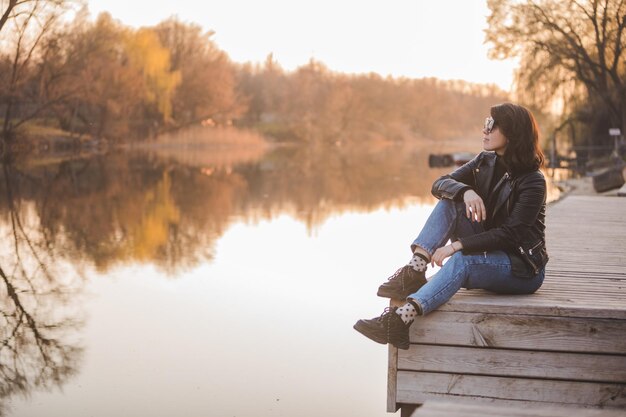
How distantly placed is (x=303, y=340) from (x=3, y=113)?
40125mm

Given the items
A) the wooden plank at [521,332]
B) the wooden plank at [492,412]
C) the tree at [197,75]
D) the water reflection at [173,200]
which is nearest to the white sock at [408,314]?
the wooden plank at [521,332]

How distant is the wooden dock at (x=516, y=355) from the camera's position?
13.9ft

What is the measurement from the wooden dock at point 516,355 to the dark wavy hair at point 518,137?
28.8 inches

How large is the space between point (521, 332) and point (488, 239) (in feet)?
1.70

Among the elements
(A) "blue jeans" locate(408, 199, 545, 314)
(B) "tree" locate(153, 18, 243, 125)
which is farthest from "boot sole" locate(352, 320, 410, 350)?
(B) "tree" locate(153, 18, 243, 125)

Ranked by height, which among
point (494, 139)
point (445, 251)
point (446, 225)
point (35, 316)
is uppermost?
point (494, 139)

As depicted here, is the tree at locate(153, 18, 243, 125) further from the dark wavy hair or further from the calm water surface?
the dark wavy hair

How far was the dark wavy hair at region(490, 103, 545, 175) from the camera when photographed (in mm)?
4535

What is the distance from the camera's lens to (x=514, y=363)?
4.30 m

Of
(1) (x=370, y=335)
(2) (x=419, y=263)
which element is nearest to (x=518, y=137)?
(2) (x=419, y=263)

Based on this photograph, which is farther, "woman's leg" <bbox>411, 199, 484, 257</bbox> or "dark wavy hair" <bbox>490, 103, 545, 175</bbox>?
"woman's leg" <bbox>411, 199, 484, 257</bbox>

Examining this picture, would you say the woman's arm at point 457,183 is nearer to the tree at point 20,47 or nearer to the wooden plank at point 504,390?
the wooden plank at point 504,390

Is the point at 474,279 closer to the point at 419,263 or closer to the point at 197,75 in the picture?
the point at 419,263

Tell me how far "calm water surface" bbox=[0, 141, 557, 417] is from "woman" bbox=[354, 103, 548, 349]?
109 centimetres
